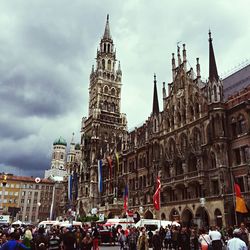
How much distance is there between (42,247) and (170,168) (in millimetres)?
33918

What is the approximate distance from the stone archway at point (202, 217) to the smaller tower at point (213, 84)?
13.2 metres

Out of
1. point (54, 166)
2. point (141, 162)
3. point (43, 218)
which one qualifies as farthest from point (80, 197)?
point (54, 166)

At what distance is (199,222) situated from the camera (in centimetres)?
3578

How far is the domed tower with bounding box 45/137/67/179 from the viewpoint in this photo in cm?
15055

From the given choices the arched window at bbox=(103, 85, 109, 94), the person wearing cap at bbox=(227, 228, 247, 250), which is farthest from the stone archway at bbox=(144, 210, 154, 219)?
the arched window at bbox=(103, 85, 109, 94)

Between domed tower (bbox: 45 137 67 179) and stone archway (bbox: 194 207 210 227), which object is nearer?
stone archway (bbox: 194 207 210 227)

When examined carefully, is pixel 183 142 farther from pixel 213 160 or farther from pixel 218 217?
pixel 218 217

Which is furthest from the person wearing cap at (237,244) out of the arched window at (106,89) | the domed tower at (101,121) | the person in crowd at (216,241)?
the arched window at (106,89)

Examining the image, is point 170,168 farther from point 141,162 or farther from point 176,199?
point 141,162

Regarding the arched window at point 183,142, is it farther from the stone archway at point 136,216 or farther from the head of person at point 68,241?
the head of person at point 68,241

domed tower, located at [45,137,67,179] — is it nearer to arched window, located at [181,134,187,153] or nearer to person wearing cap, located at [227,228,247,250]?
arched window, located at [181,134,187,153]

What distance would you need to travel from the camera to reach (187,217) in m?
39.8

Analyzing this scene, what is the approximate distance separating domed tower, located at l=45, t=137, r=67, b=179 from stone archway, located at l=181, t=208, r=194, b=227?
381 feet

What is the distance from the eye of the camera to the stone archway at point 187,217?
3927 cm
